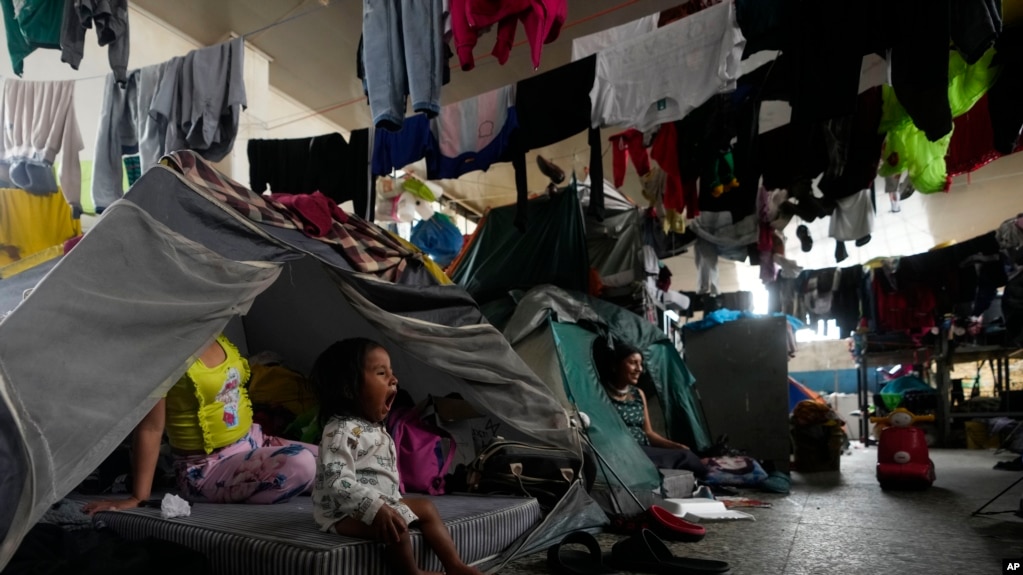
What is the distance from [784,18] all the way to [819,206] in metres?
2.59

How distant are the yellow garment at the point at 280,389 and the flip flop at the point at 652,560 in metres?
1.75

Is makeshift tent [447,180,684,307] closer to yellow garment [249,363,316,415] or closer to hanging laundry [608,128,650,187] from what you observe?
hanging laundry [608,128,650,187]

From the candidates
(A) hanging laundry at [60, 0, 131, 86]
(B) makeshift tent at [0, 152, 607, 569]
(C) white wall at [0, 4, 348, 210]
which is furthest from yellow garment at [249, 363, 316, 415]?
(C) white wall at [0, 4, 348, 210]

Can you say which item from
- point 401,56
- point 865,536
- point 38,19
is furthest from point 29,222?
point 865,536

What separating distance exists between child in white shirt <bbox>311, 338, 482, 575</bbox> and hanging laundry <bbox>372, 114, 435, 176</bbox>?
2.69 metres

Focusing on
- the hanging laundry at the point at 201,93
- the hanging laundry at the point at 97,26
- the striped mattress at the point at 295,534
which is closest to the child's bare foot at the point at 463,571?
the striped mattress at the point at 295,534

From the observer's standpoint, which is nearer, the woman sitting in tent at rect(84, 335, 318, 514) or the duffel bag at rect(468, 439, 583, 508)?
the woman sitting in tent at rect(84, 335, 318, 514)

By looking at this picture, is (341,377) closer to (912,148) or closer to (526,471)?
(526,471)

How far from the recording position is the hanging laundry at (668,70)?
3.31 m

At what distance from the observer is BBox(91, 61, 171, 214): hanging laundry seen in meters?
4.33

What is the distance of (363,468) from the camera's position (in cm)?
184

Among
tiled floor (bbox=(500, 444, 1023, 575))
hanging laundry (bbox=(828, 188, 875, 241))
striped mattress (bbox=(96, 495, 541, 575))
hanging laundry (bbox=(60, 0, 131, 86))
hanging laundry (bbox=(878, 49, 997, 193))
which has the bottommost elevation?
tiled floor (bbox=(500, 444, 1023, 575))

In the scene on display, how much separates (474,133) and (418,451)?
2.28 meters

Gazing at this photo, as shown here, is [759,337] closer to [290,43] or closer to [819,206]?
[819,206]
